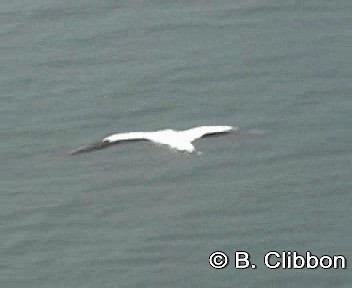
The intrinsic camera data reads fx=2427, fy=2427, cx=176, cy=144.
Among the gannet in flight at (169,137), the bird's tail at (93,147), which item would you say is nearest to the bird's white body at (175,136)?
the gannet in flight at (169,137)

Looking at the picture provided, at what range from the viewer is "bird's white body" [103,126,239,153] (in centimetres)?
6619

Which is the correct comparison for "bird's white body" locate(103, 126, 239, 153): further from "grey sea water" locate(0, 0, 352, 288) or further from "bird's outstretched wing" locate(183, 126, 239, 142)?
"grey sea water" locate(0, 0, 352, 288)

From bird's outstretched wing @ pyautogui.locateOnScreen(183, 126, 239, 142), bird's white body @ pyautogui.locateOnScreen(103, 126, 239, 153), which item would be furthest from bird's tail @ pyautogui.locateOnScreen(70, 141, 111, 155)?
bird's outstretched wing @ pyautogui.locateOnScreen(183, 126, 239, 142)

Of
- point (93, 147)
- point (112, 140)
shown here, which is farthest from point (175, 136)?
point (93, 147)

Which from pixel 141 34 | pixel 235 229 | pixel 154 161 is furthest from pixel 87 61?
pixel 235 229

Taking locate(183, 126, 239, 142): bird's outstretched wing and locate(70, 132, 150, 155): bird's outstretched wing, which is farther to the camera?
locate(183, 126, 239, 142): bird's outstretched wing

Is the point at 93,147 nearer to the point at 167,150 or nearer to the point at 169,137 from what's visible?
the point at 169,137

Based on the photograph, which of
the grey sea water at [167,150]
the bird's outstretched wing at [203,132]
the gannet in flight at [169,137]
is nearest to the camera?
the grey sea water at [167,150]

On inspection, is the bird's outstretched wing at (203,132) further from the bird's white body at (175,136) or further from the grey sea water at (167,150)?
the grey sea water at (167,150)

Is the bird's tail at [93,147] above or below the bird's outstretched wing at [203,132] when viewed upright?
below

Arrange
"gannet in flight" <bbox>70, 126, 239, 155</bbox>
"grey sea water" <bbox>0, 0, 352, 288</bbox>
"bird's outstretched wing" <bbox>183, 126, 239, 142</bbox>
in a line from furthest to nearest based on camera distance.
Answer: "bird's outstretched wing" <bbox>183, 126, 239, 142</bbox> < "gannet in flight" <bbox>70, 126, 239, 155</bbox> < "grey sea water" <bbox>0, 0, 352, 288</bbox>

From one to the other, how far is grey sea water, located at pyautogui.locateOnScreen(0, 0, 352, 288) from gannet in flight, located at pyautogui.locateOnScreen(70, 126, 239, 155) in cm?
60

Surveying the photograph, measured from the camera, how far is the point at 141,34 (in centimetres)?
7456

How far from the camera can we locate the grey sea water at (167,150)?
6234 cm
